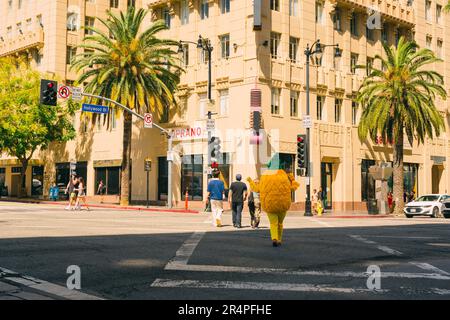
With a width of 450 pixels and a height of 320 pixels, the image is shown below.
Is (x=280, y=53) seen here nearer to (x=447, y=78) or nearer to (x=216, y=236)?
(x=447, y=78)

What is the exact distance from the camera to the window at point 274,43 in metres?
36.5

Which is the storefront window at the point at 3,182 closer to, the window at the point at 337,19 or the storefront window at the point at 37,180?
the storefront window at the point at 37,180

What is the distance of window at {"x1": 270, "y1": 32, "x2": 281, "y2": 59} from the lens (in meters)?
36.5

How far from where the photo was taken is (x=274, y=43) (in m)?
36.7

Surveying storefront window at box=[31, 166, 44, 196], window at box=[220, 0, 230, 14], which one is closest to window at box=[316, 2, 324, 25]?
window at box=[220, 0, 230, 14]

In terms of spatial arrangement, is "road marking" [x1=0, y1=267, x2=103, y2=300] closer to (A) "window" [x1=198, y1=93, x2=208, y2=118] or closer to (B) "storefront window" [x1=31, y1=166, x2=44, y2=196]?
(A) "window" [x1=198, y1=93, x2=208, y2=118]

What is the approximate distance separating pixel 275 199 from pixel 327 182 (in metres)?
28.5

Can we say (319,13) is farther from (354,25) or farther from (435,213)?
(435,213)

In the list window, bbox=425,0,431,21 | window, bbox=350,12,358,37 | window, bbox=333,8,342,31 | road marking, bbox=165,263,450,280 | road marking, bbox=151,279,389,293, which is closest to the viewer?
road marking, bbox=151,279,389,293

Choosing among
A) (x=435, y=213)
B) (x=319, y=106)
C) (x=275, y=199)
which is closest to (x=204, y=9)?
(x=319, y=106)

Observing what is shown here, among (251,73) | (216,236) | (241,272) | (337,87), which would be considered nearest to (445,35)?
(337,87)

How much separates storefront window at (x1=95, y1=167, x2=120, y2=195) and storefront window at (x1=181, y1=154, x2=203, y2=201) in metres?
Result: 7.92

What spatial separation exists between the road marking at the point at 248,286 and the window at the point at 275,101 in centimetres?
2905

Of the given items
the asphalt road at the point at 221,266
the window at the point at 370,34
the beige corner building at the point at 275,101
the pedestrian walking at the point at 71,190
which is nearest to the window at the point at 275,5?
the beige corner building at the point at 275,101
